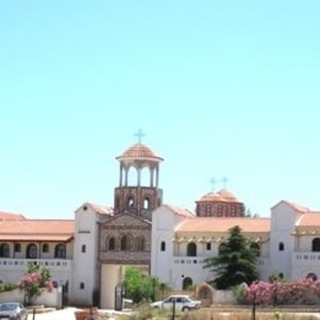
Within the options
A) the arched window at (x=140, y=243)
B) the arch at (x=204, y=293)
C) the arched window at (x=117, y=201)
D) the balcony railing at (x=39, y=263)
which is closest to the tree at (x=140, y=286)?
the arched window at (x=140, y=243)

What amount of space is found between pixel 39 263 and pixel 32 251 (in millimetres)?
1780

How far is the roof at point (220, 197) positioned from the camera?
88.0 metres

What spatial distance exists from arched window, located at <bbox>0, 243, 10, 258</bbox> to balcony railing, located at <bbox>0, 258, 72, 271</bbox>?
877 millimetres

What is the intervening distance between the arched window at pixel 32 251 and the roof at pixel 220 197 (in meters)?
15.4

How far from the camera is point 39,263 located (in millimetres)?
79062

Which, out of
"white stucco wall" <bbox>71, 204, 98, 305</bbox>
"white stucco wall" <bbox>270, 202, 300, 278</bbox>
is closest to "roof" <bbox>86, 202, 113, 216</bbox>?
"white stucco wall" <bbox>71, 204, 98, 305</bbox>

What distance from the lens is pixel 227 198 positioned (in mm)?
89375

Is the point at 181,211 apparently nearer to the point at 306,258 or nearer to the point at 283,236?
the point at 283,236

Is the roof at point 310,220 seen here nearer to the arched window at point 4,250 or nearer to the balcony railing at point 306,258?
the balcony railing at point 306,258

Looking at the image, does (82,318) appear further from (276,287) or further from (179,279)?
(179,279)

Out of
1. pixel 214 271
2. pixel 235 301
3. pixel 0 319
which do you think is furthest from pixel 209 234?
pixel 0 319

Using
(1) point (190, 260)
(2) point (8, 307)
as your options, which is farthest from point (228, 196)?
(2) point (8, 307)

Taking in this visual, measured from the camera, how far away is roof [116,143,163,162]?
80938 mm

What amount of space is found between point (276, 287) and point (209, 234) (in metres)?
10.7
